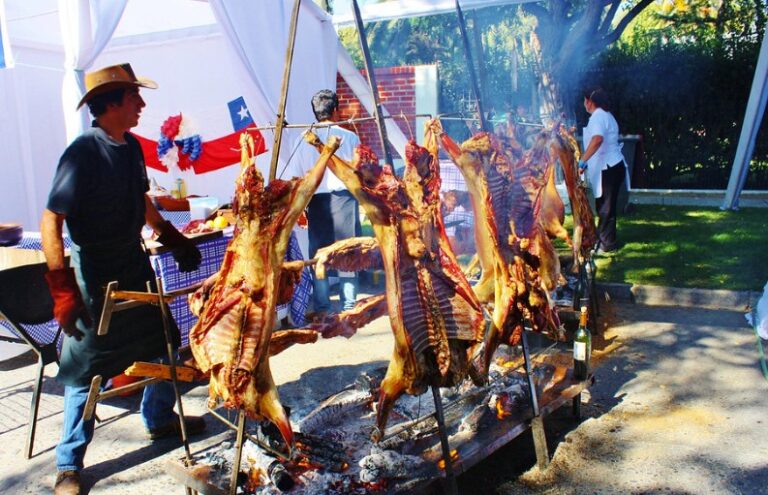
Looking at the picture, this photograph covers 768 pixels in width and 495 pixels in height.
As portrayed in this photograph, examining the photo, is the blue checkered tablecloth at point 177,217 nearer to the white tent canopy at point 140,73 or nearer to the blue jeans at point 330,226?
the white tent canopy at point 140,73

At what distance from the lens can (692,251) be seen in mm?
8312

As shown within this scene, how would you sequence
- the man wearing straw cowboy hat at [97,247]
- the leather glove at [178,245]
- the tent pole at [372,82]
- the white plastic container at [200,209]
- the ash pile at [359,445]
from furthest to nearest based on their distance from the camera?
1. the white plastic container at [200,209]
2. the leather glove at [178,245]
3. the man wearing straw cowboy hat at [97,247]
4. the ash pile at [359,445]
5. the tent pole at [372,82]

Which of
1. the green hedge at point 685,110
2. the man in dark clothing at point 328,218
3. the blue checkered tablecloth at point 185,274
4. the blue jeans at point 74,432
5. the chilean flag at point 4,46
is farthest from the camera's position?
the green hedge at point 685,110

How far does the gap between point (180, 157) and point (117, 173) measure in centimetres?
496

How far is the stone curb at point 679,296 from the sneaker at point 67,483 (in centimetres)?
555

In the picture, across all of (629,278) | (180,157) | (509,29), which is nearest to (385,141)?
(629,278)

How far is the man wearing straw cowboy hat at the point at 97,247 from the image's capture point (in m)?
3.37

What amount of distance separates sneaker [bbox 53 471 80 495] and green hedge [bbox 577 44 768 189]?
507 inches

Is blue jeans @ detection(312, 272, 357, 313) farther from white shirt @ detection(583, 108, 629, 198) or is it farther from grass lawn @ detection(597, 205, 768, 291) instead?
white shirt @ detection(583, 108, 629, 198)

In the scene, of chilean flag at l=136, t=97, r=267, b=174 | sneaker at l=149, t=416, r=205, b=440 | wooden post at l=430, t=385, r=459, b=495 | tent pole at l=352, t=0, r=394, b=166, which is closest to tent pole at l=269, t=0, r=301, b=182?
tent pole at l=352, t=0, r=394, b=166

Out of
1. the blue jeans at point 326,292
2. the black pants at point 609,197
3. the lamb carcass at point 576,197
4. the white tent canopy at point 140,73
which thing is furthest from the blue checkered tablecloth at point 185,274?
the black pants at point 609,197

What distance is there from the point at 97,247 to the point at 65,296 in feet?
1.50

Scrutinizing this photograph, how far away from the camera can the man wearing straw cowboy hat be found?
337 centimetres

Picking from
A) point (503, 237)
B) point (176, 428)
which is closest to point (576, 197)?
point (503, 237)
